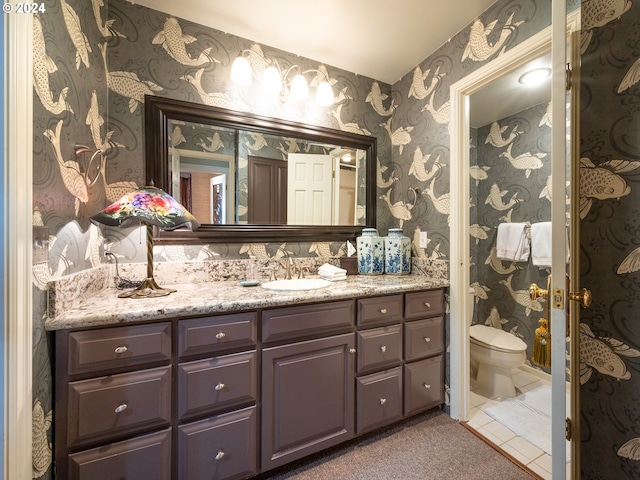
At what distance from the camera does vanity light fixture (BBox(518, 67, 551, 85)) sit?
71.5 inches

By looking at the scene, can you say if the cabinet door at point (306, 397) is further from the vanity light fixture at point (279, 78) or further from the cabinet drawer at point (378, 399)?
the vanity light fixture at point (279, 78)

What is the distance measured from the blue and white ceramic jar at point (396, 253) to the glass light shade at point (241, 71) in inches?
55.3

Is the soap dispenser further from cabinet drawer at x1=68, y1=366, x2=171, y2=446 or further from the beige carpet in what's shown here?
the beige carpet

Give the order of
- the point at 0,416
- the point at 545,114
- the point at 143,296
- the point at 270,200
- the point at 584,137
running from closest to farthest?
the point at 0,416 < the point at 584,137 < the point at 143,296 < the point at 270,200 < the point at 545,114

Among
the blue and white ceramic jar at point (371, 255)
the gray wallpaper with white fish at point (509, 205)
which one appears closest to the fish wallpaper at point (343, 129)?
the blue and white ceramic jar at point (371, 255)

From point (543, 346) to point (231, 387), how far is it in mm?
1400

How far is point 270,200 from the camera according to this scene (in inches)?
69.8

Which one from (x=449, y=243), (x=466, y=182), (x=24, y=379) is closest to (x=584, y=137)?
(x=466, y=182)

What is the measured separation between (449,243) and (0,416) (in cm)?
207

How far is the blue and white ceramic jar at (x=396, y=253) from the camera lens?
1.89 m

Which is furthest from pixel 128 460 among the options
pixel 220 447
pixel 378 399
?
pixel 378 399

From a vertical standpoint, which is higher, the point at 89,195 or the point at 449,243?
the point at 89,195

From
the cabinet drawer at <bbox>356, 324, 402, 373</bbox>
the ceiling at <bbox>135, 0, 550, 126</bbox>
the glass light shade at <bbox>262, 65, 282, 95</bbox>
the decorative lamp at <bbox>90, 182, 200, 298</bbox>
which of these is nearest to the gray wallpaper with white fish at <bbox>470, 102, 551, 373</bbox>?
the ceiling at <bbox>135, 0, 550, 126</bbox>

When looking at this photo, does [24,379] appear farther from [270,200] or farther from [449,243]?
[449,243]
